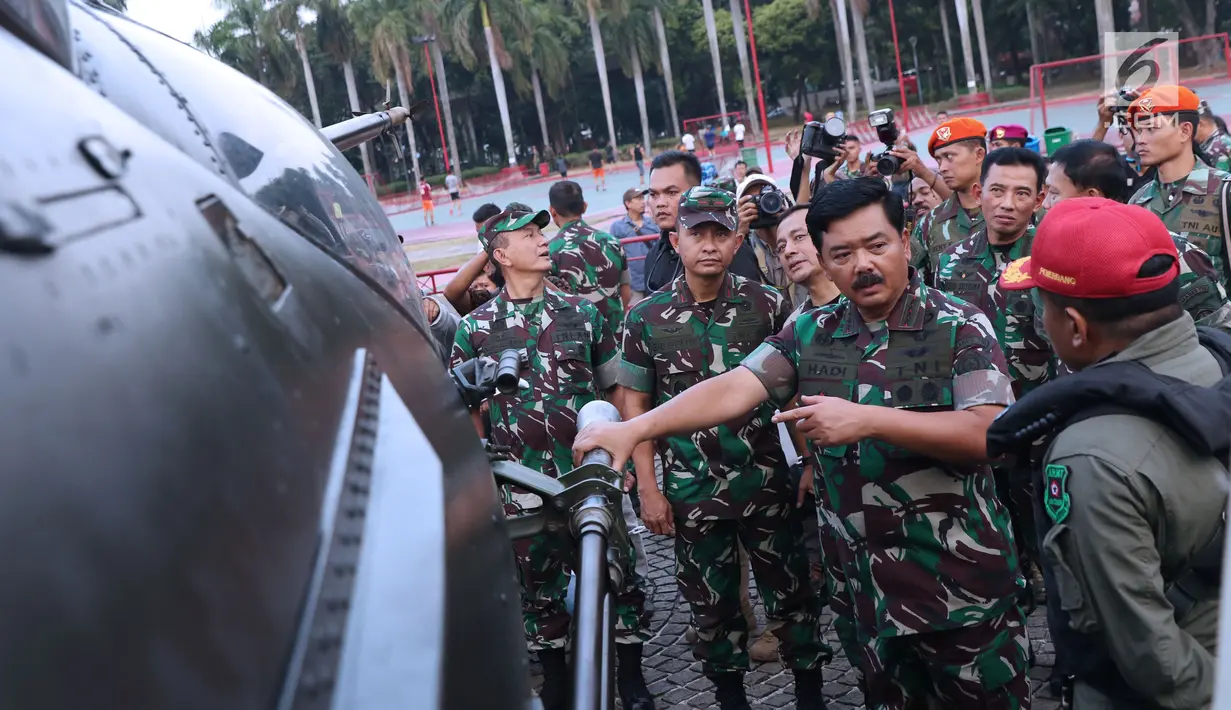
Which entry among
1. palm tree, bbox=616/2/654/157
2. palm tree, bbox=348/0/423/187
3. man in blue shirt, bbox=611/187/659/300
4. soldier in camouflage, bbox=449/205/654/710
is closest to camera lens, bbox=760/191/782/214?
soldier in camouflage, bbox=449/205/654/710

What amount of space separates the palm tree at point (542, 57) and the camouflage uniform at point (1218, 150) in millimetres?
42086

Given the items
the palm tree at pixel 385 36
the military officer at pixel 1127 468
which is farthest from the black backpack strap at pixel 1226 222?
the palm tree at pixel 385 36

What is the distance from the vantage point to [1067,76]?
30672 millimetres

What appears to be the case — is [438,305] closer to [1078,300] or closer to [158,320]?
[1078,300]

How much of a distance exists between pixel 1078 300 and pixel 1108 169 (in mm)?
2666

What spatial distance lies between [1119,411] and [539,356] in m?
2.81

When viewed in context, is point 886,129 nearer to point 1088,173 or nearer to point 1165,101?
point 1165,101

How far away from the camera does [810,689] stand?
12.9ft

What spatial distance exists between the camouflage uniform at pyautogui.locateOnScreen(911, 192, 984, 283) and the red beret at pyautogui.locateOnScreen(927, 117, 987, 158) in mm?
257

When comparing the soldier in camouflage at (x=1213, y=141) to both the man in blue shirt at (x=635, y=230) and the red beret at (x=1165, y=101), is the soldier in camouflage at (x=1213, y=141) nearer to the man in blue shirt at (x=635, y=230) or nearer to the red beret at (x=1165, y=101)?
the red beret at (x=1165, y=101)

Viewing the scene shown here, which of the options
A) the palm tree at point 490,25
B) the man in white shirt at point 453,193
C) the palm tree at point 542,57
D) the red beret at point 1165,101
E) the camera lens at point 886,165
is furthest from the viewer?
the palm tree at point 542,57

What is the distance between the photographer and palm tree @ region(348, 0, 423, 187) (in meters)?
42.5

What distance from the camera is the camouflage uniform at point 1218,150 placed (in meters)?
6.15

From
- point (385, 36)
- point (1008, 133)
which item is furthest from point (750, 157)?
point (385, 36)
